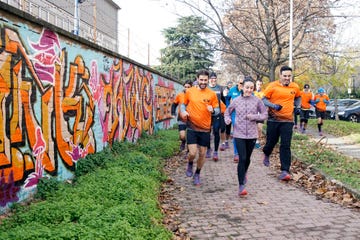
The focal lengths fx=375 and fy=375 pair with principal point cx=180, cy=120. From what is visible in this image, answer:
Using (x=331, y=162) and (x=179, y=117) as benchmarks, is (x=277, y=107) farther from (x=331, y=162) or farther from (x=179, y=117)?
(x=331, y=162)

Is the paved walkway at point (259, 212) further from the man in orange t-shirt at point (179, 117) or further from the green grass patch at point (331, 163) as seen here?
the man in orange t-shirt at point (179, 117)

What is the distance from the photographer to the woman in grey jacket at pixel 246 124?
6.20 m

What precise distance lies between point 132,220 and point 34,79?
268cm

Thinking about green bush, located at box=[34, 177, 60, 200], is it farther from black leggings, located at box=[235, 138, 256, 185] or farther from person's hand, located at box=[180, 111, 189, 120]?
black leggings, located at box=[235, 138, 256, 185]

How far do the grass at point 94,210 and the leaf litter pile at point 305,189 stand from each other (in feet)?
0.73

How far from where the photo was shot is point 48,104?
5891mm

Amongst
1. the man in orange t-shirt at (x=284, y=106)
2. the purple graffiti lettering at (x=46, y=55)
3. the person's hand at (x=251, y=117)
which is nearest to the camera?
the purple graffiti lettering at (x=46, y=55)

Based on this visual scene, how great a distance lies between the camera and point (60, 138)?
6297 mm

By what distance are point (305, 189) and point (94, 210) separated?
3.98m

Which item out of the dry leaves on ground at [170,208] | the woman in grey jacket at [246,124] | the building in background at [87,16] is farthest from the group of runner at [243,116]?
the building in background at [87,16]

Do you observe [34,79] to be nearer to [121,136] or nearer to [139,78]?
[121,136]

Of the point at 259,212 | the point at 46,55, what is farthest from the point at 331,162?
the point at 46,55

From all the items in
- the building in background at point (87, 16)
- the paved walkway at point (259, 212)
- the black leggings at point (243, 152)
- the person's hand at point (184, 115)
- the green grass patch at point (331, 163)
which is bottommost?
the paved walkway at point (259, 212)

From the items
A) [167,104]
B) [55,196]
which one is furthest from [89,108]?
[167,104]
